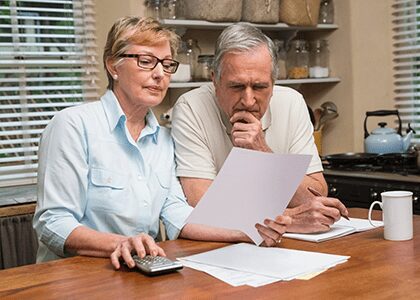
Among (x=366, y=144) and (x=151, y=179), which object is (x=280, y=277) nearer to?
(x=151, y=179)

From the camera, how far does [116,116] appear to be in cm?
192

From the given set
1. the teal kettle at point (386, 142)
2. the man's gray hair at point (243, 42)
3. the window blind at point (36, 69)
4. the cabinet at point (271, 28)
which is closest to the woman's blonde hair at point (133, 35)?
the man's gray hair at point (243, 42)

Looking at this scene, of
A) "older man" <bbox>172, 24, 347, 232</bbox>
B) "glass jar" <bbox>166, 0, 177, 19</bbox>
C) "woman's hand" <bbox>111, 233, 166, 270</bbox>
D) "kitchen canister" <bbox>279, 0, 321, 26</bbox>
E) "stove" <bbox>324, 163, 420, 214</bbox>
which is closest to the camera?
"woman's hand" <bbox>111, 233, 166, 270</bbox>

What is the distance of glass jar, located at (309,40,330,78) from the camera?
4.00 meters

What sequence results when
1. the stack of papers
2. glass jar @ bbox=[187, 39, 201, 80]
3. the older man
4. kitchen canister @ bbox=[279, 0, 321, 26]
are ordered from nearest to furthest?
the stack of papers
the older man
glass jar @ bbox=[187, 39, 201, 80]
kitchen canister @ bbox=[279, 0, 321, 26]

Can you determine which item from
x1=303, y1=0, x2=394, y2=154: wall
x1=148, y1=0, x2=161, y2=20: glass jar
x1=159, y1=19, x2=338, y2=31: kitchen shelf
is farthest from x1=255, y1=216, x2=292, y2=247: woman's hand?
x1=303, y1=0, x2=394, y2=154: wall

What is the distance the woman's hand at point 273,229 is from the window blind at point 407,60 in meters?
2.47

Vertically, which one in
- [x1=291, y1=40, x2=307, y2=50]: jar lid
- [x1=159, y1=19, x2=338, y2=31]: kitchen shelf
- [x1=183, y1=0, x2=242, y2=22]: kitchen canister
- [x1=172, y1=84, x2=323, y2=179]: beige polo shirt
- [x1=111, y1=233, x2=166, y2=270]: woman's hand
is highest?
[x1=183, y1=0, x2=242, y2=22]: kitchen canister

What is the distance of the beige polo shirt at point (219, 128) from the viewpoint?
87.0 inches

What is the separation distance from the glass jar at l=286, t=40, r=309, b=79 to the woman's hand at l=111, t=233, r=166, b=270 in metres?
2.52

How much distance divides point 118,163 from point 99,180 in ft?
0.25

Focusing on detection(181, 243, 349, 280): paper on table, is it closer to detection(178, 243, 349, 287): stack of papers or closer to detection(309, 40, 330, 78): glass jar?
detection(178, 243, 349, 287): stack of papers

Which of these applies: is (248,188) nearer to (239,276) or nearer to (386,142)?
(239,276)

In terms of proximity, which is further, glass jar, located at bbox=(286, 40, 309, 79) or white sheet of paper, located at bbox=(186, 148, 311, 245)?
glass jar, located at bbox=(286, 40, 309, 79)
